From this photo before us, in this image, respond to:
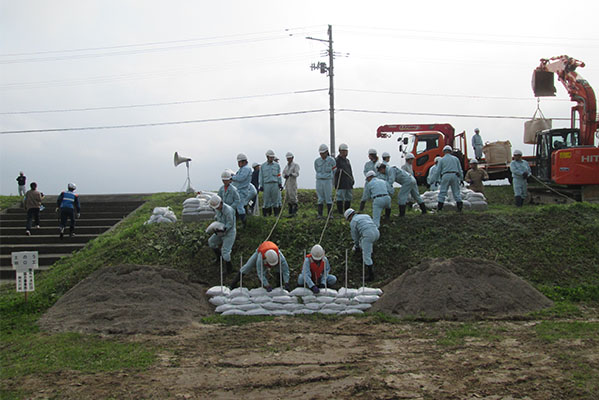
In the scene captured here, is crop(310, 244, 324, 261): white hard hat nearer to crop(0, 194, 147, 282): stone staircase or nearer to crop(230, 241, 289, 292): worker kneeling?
crop(230, 241, 289, 292): worker kneeling

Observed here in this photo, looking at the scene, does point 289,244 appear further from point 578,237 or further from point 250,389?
point 578,237

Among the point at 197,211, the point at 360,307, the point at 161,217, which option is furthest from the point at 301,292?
the point at 161,217

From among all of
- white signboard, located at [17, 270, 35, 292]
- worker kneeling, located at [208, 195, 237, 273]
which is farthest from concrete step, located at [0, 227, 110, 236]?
worker kneeling, located at [208, 195, 237, 273]

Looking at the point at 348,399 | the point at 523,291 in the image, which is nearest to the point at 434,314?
the point at 523,291

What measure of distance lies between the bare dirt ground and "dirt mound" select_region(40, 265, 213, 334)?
1.84 feet

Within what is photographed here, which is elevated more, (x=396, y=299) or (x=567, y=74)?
(x=567, y=74)

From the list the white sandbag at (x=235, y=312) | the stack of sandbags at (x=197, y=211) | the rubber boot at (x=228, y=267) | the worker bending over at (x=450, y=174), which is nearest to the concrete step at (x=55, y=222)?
the stack of sandbags at (x=197, y=211)

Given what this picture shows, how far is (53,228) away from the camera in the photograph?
1459 centimetres

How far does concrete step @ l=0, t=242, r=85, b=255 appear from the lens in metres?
12.9

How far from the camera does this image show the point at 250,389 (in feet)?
16.2

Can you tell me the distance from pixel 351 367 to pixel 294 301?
2.65 metres

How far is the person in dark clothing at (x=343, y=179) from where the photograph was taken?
37.0 ft

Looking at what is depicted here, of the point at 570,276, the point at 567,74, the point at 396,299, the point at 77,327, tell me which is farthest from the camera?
the point at 567,74

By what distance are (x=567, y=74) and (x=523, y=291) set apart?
11.5m
